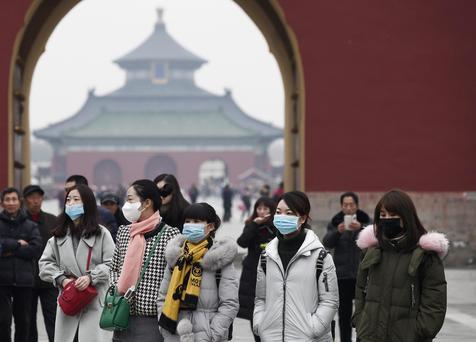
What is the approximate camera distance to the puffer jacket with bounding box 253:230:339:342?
5.49 m

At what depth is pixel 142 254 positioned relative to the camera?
5.92 meters

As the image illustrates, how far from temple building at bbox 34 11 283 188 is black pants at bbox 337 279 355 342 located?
48829 mm

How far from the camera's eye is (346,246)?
26.8ft

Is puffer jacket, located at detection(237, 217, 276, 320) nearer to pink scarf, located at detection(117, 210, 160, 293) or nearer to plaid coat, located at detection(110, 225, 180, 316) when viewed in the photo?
plaid coat, located at detection(110, 225, 180, 316)

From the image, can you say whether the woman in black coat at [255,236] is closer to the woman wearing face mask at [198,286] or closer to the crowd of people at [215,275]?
the crowd of people at [215,275]

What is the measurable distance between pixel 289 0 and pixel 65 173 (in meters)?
44.7

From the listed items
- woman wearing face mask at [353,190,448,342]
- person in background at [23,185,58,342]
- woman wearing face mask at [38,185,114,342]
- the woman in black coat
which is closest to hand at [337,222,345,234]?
the woman in black coat

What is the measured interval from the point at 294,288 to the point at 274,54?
377 inches

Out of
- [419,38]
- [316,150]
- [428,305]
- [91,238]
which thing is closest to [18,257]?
[91,238]

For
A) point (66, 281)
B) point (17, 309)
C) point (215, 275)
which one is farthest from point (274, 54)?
point (215, 275)

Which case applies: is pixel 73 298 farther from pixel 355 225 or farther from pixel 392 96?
pixel 392 96

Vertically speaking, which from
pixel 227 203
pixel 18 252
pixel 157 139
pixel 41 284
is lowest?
pixel 227 203

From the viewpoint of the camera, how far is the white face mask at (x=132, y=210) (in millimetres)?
5969

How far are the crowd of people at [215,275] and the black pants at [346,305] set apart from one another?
1721mm
